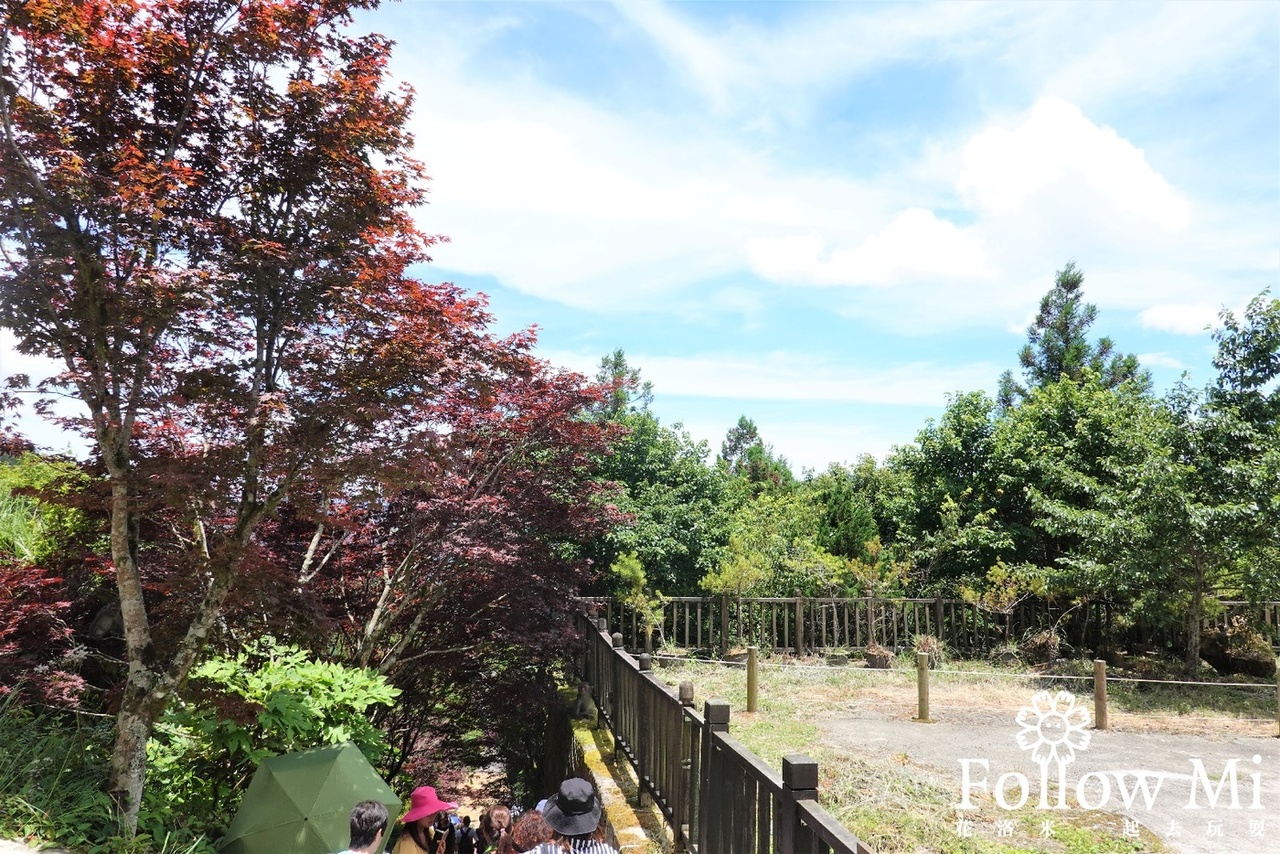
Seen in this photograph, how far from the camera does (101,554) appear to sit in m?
5.78

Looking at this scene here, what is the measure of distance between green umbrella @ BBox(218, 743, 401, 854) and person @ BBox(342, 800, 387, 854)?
2.74 feet

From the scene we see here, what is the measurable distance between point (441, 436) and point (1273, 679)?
13699 mm

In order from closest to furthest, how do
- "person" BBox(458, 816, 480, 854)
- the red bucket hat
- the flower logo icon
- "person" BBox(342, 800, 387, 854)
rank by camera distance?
"person" BBox(342, 800, 387, 854)
the red bucket hat
"person" BBox(458, 816, 480, 854)
the flower logo icon

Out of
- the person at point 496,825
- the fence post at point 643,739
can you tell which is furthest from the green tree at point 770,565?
the person at point 496,825

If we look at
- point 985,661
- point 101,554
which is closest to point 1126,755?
point 985,661

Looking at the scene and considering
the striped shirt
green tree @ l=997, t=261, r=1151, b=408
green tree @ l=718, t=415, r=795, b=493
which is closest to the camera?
the striped shirt

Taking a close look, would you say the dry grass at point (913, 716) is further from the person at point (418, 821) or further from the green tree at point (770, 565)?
the person at point (418, 821)

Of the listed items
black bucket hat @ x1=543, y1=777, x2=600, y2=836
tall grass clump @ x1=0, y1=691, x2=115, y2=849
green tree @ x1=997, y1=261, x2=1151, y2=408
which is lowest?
tall grass clump @ x1=0, y1=691, x2=115, y2=849

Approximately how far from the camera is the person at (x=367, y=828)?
3309 mm

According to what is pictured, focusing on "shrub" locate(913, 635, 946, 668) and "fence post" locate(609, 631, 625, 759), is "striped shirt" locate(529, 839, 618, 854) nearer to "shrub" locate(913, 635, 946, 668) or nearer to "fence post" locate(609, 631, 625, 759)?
"fence post" locate(609, 631, 625, 759)

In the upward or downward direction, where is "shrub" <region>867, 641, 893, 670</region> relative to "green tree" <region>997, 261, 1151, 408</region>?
downward

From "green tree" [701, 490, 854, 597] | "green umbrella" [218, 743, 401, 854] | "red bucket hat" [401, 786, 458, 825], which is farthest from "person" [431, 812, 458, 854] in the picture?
"green tree" [701, 490, 854, 597]

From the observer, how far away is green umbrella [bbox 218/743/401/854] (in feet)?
13.8

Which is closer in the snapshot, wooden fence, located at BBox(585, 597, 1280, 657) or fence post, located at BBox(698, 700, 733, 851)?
fence post, located at BBox(698, 700, 733, 851)
